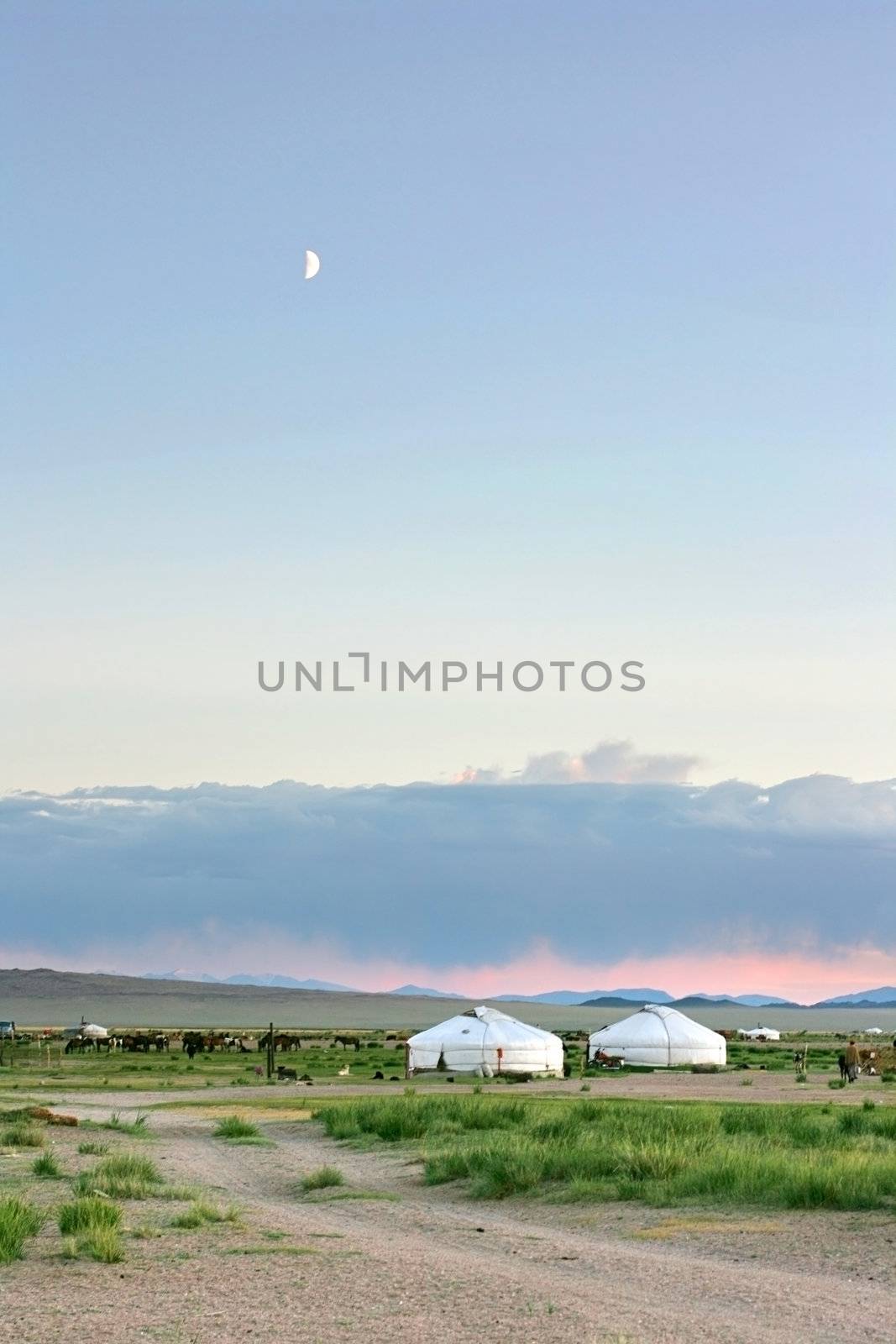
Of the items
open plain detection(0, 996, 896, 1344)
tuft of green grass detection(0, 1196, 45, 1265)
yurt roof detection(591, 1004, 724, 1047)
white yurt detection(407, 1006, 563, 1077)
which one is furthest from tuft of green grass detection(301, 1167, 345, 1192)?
yurt roof detection(591, 1004, 724, 1047)

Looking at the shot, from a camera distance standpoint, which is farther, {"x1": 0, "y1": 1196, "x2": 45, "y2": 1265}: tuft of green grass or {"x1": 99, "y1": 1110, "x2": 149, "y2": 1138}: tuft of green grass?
{"x1": 99, "y1": 1110, "x2": 149, "y2": 1138}: tuft of green grass

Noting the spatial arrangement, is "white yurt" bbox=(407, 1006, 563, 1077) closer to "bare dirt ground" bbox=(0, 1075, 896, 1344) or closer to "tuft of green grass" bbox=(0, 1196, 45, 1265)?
"bare dirt ground" bbox=(0, 1075, 896, 1344)

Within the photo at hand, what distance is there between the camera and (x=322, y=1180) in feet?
68.5

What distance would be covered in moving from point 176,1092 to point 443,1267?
37.7m

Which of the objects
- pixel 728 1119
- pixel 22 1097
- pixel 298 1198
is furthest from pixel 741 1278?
pixel 22 1097

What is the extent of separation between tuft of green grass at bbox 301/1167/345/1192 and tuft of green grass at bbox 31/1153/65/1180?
3.17m

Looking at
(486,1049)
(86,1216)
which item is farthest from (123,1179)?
(486,1049)

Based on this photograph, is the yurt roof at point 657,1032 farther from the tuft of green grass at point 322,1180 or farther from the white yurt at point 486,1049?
the tuft of green grass at point 322,1180

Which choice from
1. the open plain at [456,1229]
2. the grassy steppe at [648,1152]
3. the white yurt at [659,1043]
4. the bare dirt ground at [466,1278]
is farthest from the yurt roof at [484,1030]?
the bare dirt ground at [466,1278]

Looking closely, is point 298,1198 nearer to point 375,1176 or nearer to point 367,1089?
point 375,1176

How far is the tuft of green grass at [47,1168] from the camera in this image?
20.6m

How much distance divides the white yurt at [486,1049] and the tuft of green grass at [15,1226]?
4395 cm

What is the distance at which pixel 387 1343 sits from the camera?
36.2 ft

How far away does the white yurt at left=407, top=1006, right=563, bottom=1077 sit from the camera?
58.9m
